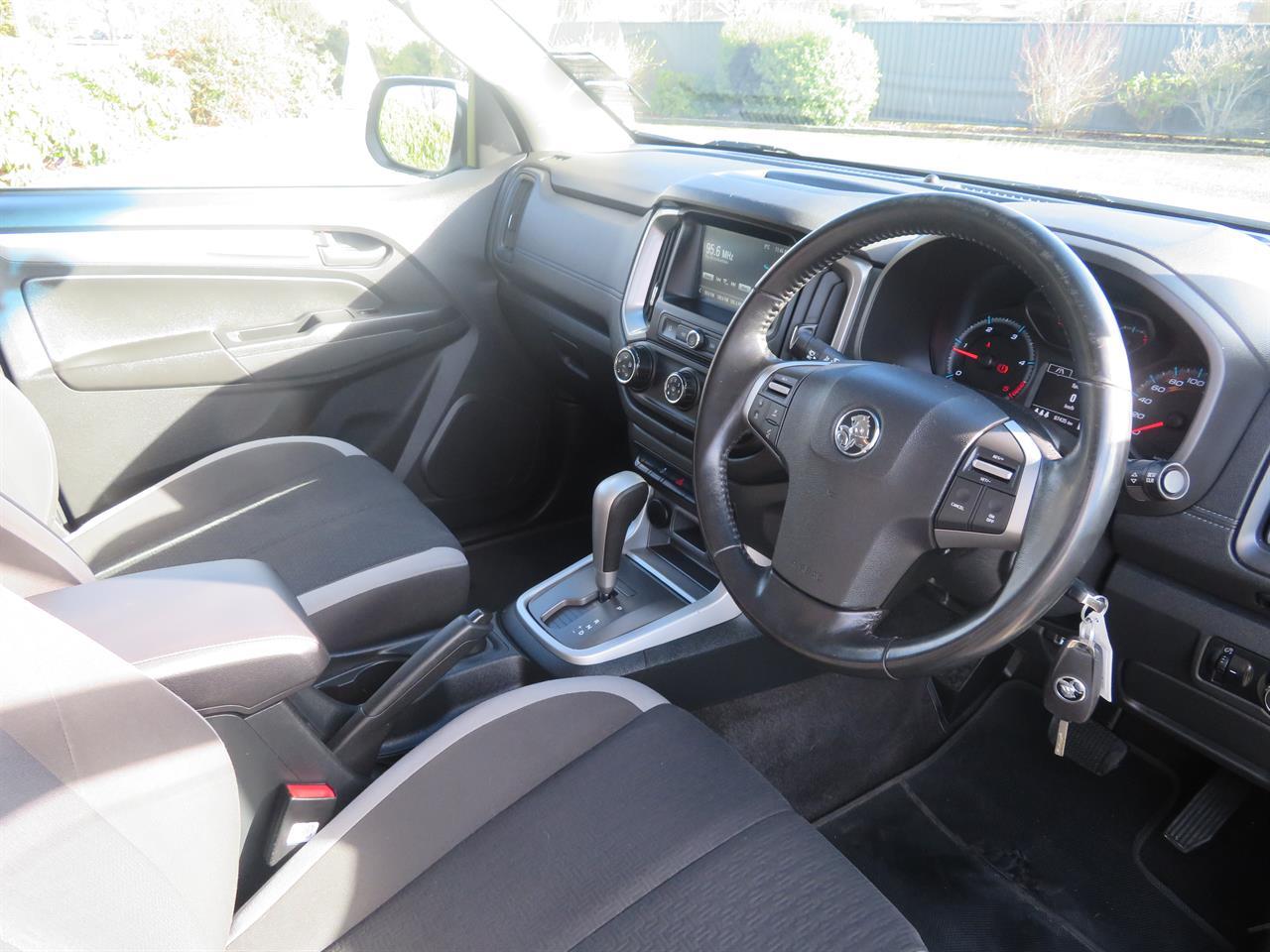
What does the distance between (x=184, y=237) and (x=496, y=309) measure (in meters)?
0.80

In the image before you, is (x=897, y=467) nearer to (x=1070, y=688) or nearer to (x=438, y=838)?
(x=1070, y=688)

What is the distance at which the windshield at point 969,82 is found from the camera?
1422 millimetres

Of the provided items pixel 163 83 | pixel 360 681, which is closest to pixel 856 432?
pixel 360 681

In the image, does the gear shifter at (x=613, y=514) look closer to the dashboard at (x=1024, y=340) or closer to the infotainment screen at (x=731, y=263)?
the infotainment screen at (x=731, y=263)

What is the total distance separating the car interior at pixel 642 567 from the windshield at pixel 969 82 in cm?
8

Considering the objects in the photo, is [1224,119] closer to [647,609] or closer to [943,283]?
[943,283]

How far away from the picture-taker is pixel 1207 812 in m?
1.81

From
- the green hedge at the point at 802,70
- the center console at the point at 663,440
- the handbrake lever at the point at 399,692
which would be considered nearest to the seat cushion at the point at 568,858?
the handbrake lever at the point at 399,692

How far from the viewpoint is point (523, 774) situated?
128 cm

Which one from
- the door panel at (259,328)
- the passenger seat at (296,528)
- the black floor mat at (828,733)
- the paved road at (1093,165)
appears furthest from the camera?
the door panel at (259,328)

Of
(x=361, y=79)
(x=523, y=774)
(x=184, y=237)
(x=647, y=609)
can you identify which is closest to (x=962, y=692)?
(x=647, y=609)

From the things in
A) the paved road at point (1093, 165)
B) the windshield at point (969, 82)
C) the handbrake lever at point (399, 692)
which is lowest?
the handbrake lever at point (399, 692)

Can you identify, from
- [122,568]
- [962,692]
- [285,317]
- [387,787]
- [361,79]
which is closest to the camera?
[387,787]

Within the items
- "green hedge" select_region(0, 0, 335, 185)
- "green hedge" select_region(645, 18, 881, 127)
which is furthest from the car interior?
"green hedge" select_region(0, 0, 335, 185)
